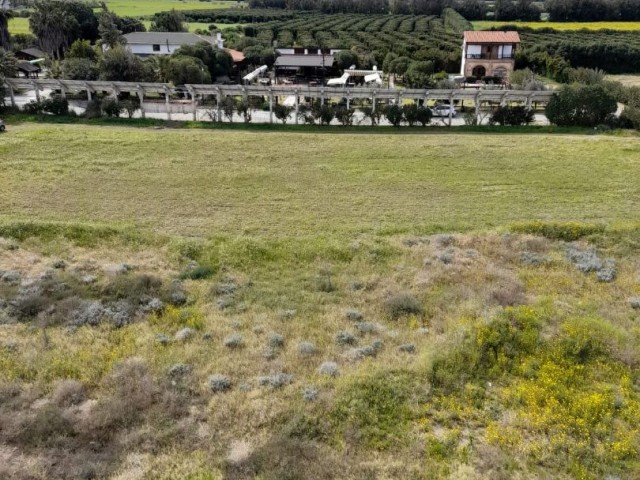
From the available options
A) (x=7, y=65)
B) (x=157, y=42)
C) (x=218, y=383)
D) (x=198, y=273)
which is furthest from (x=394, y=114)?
(x=157, y=42)

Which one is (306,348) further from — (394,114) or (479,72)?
(479,72)

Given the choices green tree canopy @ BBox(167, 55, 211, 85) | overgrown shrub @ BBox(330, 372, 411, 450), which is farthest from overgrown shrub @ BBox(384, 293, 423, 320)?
green tree canopy @ BBox(167, 55, 211, 85)

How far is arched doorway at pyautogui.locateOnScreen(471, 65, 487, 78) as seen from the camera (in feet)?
187

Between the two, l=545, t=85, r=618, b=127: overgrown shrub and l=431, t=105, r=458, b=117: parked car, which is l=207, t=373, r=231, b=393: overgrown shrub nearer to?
l=431, t=105, r=458, b=117: parked car

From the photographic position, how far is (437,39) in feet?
251

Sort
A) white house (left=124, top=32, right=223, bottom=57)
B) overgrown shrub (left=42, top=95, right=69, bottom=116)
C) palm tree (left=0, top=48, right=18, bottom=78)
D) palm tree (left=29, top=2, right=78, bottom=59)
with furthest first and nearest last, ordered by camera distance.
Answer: white house (left=124, top=32, right=223, bottom=57)
palm tree (left=29, top=2, right=78, bottom=59)
palm tree (left=0, top=48, right=18, bottom=78)
overgrown shrub (left=42, top=95, right=69, bottom=116)

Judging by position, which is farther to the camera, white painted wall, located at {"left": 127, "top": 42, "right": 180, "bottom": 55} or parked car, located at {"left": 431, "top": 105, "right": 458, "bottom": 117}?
white painted wall, located at {"left": 127, "top": 42, "right": 180, "bottom": 55}

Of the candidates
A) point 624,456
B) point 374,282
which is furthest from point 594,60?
point 624,456

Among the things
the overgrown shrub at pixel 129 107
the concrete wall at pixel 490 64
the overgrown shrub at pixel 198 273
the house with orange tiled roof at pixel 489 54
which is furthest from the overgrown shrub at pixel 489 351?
the house with orange tiled roof at pixel 489 54

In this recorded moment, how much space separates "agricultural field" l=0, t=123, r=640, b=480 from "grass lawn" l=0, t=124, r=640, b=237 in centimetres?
18

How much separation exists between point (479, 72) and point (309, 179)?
128ft

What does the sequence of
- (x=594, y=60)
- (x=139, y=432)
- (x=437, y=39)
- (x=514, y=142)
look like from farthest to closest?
(x=437, y=39), (x=594, y=60), (x=514, y=142), (x=139, y=432)

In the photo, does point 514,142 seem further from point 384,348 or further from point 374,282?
point 384,348

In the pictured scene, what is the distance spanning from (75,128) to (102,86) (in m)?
5.79
